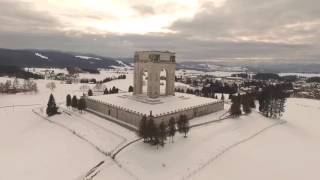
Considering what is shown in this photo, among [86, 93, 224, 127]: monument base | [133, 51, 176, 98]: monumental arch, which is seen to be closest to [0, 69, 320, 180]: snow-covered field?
[86, 93, 224, 127]: monument base

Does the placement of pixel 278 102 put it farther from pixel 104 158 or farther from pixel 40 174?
pixel 40 174

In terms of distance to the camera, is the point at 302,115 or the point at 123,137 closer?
the point at 123,137

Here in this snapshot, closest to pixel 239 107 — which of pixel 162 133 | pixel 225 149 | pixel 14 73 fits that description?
pixel 225 149

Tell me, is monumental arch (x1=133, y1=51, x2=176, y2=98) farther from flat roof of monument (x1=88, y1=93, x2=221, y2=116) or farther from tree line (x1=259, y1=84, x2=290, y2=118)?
tree line (x1=259, y1=84, x2=290, y2=118)

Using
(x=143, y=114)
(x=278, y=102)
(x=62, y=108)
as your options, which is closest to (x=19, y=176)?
(x=143, y=114)

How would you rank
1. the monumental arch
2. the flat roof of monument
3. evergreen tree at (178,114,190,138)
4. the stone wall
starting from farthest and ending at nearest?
the monumental arch → the flat roof of monument → the stone wall → evergreen tree at (178,114,190,138)
